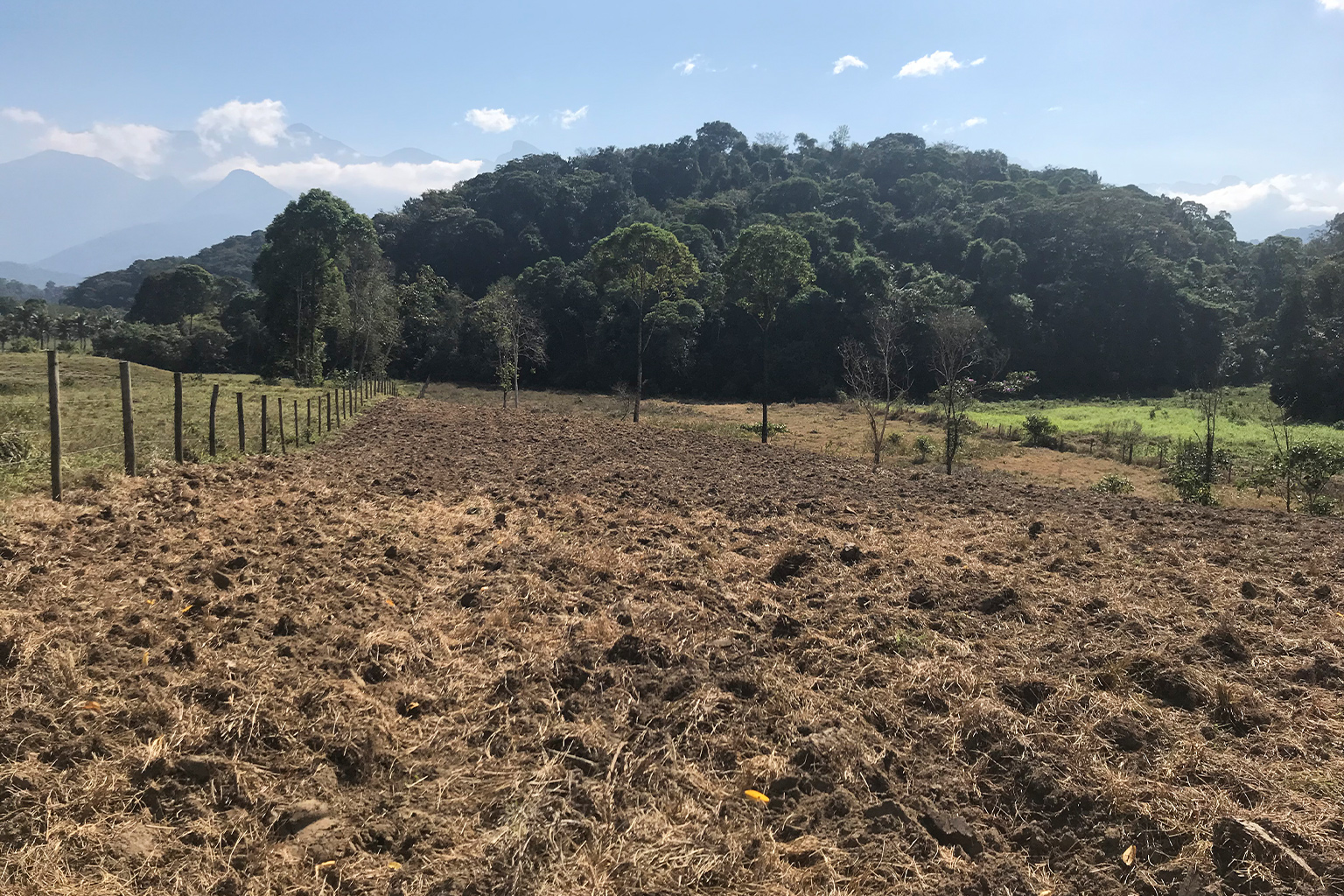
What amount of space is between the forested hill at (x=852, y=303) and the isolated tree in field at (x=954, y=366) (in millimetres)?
4345

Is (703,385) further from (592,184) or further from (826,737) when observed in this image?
(826,737)

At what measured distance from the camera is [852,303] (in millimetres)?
47719

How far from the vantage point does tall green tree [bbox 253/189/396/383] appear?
39.3 meters

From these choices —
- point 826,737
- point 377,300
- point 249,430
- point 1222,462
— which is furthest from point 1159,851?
point 377,300

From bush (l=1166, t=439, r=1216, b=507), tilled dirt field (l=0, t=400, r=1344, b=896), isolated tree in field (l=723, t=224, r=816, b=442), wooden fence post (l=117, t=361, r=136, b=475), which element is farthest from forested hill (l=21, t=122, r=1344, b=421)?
tilled dirt field (l=0, t=400, r=1344, b=896)

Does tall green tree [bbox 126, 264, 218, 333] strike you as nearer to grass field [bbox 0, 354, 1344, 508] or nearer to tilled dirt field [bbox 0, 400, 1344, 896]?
grass field [bbox 0, 354, 1344, 508]

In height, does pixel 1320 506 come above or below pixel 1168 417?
below

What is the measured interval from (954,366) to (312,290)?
117 ft

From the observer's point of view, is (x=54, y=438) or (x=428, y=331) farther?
(x=428, y=331)

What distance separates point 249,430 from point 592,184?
62.9 meters

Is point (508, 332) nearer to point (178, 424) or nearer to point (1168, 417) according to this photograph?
point (178, 424)

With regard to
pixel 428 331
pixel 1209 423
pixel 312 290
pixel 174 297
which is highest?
pixel 174 297

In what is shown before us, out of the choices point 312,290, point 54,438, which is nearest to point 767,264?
point 54,438

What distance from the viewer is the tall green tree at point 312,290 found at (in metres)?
39.3
